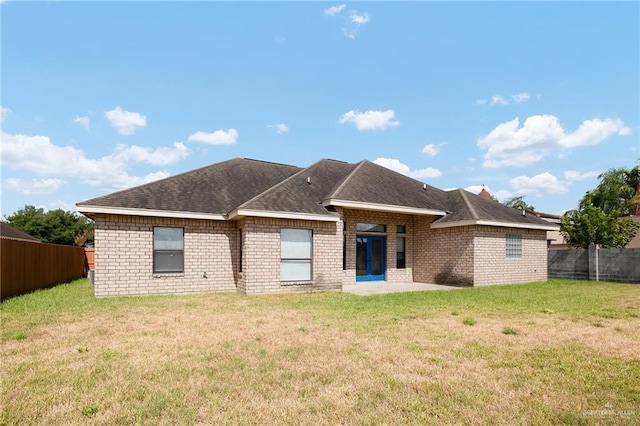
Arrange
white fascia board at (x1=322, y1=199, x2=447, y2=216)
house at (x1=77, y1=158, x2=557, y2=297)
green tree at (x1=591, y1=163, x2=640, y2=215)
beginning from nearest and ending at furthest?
house at (x1=77, y1=158, x2=557, y2=297)
white fascia board at (x1=322, y1=199, x2=447, y2=216)
green tree at (x1=591, y1=163, x2=640, y2=215)

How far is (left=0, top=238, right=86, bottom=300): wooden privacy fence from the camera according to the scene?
37.2 ft

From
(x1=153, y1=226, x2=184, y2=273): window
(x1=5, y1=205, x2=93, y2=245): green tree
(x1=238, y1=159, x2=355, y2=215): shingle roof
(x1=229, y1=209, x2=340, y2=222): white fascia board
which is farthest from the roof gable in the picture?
(x1=5, y1=205, x2=93, y2=245): green tree

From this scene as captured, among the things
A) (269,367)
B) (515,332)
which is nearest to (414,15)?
(515,332)

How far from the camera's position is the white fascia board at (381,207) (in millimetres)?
14484

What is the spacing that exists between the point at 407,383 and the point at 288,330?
3.29m

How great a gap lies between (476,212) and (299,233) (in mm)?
8206

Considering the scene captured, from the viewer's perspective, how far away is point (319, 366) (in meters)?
5.05

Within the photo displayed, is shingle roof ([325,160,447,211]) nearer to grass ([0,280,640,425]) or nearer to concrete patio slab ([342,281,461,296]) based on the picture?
concrete patio slab ([342,281,461,296])

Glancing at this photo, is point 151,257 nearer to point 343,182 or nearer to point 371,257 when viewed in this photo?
point 343,182

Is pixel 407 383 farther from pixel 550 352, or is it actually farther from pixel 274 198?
pixel 274 198

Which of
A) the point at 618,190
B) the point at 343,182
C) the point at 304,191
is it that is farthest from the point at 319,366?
the point at 618,190

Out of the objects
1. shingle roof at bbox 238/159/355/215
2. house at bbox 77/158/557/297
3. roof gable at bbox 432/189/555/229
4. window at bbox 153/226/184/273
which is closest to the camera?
house at bbox 77/158/557/297

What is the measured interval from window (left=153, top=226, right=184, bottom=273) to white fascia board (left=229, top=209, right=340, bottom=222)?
2146 millimetres

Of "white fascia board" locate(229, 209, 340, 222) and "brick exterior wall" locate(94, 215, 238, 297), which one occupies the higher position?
"white fascia board" locate(229, 209, 340, 222)
